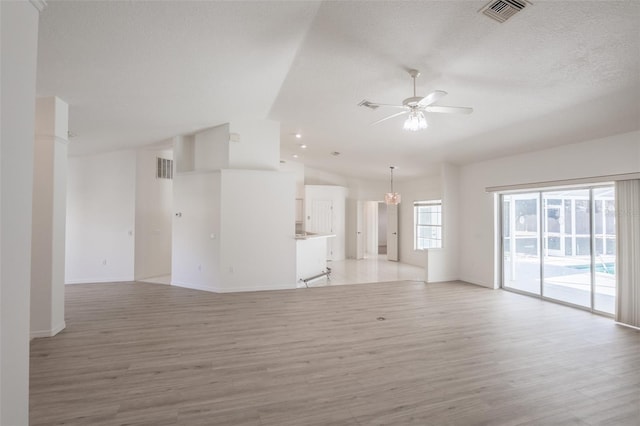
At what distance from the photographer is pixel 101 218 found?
6945 mm

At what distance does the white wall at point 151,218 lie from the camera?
284 inches

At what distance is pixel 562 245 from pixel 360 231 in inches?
248

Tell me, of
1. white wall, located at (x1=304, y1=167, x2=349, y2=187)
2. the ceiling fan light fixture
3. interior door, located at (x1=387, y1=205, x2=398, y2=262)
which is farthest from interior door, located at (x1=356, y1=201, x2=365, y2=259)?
the ceiling fan light fixture

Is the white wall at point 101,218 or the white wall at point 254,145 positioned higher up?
the white wall at point 254,145

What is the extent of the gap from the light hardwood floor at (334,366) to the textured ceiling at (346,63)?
2.93 meters

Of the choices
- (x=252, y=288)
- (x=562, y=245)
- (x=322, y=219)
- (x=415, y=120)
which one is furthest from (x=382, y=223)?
(x=415, y=120)

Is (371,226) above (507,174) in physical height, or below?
below

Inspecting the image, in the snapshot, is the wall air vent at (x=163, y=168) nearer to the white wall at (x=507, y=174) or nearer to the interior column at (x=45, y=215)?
the interior column at (x=45, y=215)

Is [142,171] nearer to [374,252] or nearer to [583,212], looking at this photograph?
[374,252]

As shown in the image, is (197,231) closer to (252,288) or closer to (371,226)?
(252,288)

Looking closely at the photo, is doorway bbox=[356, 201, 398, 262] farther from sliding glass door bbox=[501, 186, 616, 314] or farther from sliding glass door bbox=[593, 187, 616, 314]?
sliding glass door bbox=[593, 187, 616, 314]

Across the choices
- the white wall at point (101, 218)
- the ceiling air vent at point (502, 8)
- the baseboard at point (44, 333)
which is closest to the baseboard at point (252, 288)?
the baseboard at point (44, 333)

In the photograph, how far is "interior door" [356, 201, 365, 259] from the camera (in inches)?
433

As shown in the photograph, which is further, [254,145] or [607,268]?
[254,145]
